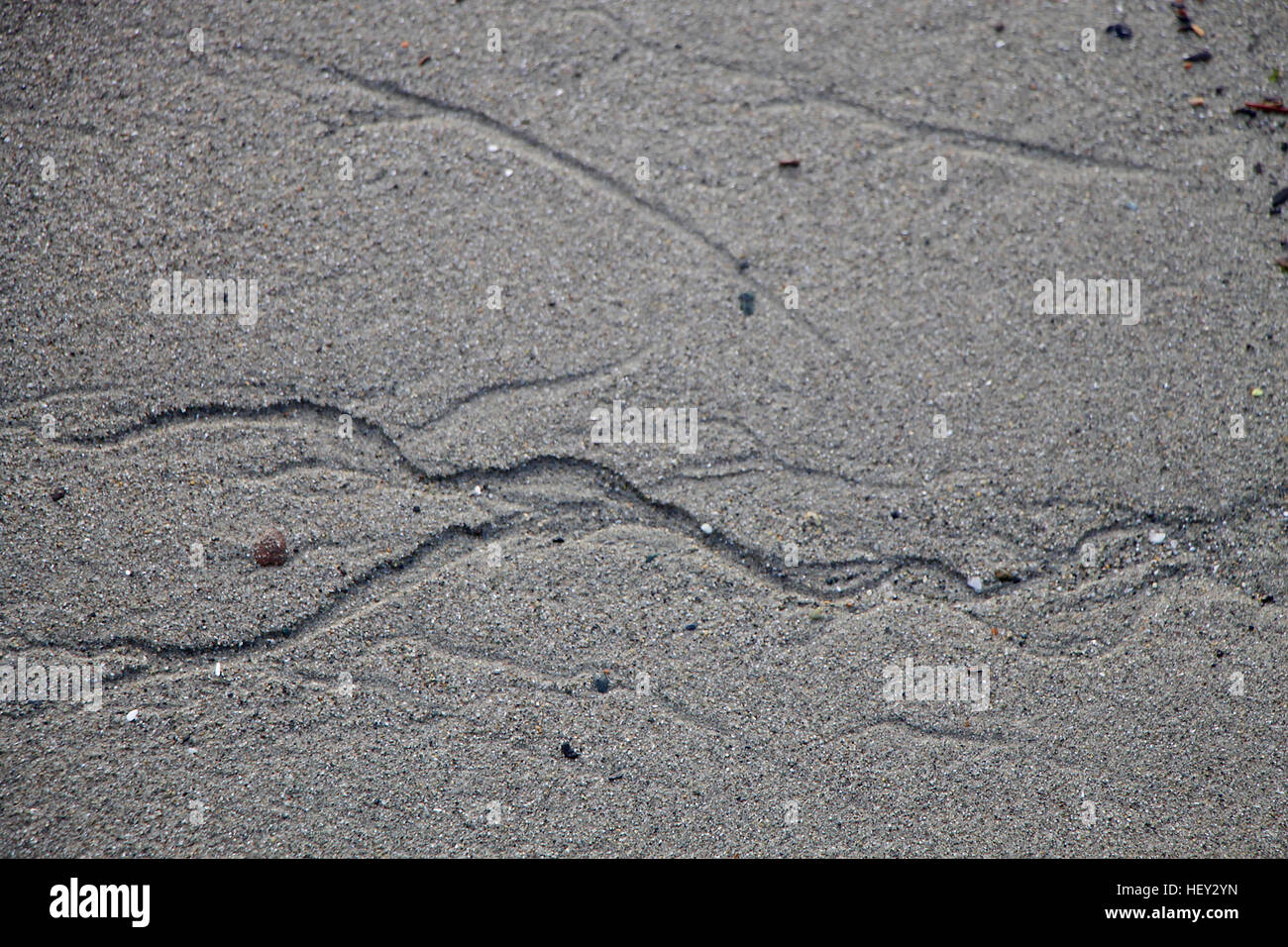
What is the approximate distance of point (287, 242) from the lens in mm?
2836

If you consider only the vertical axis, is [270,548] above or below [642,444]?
below

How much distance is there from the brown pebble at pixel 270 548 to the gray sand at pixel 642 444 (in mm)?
42

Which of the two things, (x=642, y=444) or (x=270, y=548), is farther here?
(x=642, y=444)

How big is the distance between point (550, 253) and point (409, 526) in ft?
3.49

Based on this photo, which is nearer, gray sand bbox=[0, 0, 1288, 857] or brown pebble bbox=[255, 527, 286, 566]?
gray sand bbox=[0, 0, 1288, 857]

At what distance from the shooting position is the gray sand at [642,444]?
2455mm

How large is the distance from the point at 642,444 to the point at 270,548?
1.23 m

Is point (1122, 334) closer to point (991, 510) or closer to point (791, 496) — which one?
point (991, 510)

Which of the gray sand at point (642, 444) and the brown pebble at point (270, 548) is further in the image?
the brown pebble at point (270, 548)

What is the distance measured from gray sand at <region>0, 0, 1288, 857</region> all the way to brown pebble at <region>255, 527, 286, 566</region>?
42 mm

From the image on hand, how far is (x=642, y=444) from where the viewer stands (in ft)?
8.90

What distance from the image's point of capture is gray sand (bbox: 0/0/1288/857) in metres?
2.46

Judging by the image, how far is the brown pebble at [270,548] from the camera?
2.57m

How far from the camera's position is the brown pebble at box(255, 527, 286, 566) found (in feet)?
8.45
